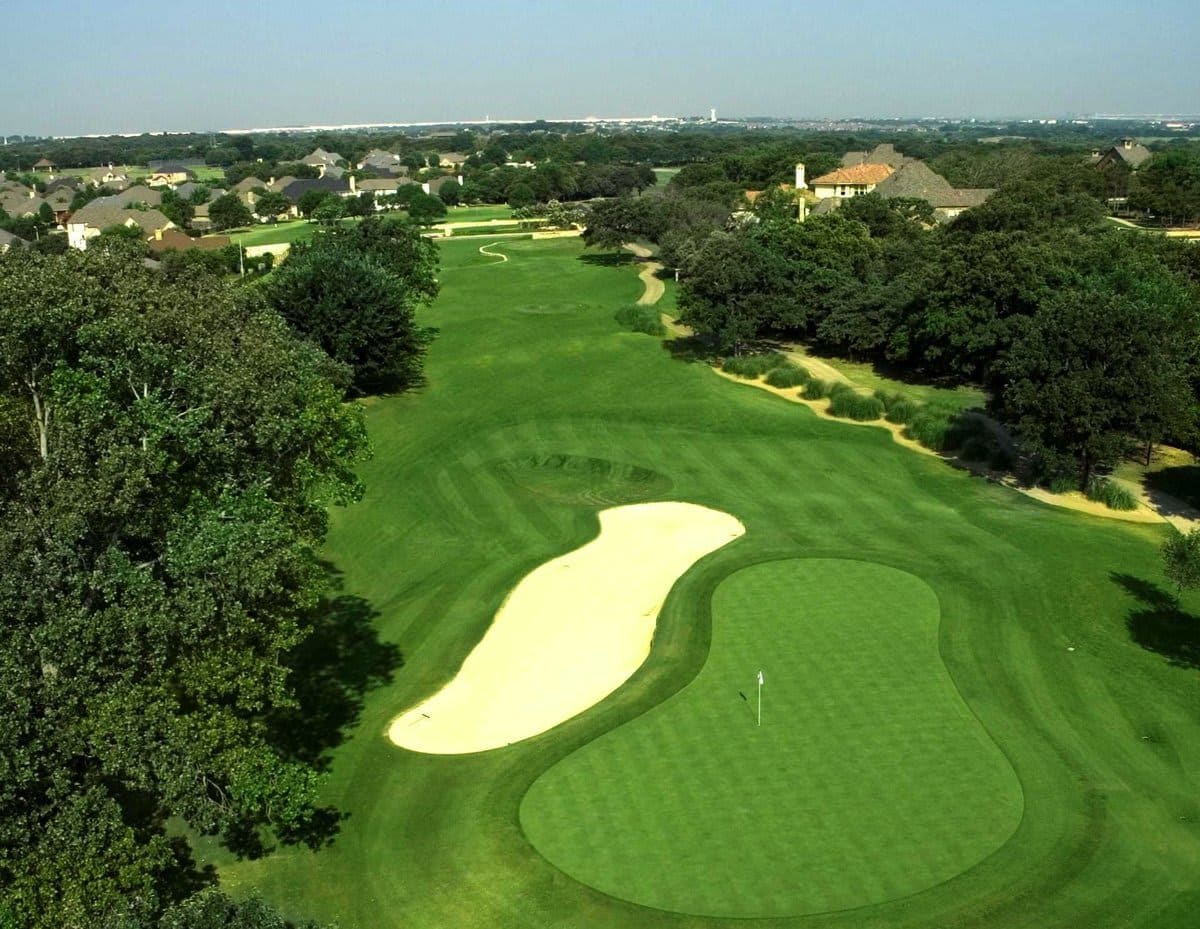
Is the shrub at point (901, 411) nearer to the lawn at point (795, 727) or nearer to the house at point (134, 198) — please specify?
the lawn at point (795, 727)

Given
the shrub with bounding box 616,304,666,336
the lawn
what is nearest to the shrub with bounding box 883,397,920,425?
the lawn

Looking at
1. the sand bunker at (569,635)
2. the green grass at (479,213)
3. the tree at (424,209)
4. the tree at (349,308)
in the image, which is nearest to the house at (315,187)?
the green grass at (479,213)

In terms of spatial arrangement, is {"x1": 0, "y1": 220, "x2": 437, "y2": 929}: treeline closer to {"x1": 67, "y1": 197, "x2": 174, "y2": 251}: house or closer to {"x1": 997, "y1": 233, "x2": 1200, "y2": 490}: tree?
{"x1": 997, "y1": 233, "x2": 1200, "y2": 490}: tree

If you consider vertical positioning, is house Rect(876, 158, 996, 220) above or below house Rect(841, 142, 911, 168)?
below

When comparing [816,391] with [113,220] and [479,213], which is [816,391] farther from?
[479,213]

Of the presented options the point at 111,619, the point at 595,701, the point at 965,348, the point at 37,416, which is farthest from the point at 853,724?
the point at 965,348

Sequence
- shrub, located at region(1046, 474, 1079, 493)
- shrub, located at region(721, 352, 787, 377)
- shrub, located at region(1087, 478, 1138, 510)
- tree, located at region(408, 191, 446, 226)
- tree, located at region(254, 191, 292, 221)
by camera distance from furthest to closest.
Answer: tree, located at region(254, 191, 292, 221), tree, located at region(408, 191, 446, 226), shrub, located at region(721, 352, 787, 377), shrub, located at region(1046, 474, 1079, 493), shrub, located at region(1087, 478, 1138, 510)
